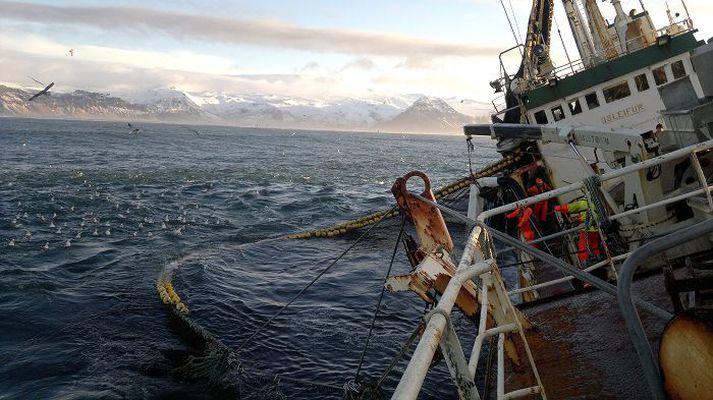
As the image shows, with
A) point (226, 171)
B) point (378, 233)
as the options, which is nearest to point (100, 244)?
point (378, 233)

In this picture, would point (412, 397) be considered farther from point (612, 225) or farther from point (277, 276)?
point (277, 276)

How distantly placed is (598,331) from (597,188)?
1.91 m

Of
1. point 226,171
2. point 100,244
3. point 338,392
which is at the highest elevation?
point 226,171

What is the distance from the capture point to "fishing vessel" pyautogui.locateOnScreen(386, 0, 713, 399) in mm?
2510

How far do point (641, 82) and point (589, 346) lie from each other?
14695mm

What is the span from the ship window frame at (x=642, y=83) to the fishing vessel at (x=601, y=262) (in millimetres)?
70

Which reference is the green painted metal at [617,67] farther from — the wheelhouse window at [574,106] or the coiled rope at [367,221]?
the coiled rope at [367,221]

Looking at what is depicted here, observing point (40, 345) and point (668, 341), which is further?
point (40, 345)

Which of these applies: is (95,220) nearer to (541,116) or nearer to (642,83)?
(541,116)

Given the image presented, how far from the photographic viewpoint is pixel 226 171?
45.8m

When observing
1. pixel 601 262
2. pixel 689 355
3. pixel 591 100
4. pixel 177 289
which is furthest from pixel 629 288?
pixel 591 100

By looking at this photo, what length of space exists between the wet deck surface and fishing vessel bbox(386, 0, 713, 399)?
0.02 m

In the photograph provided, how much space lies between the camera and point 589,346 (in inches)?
201

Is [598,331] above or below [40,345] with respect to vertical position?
below
